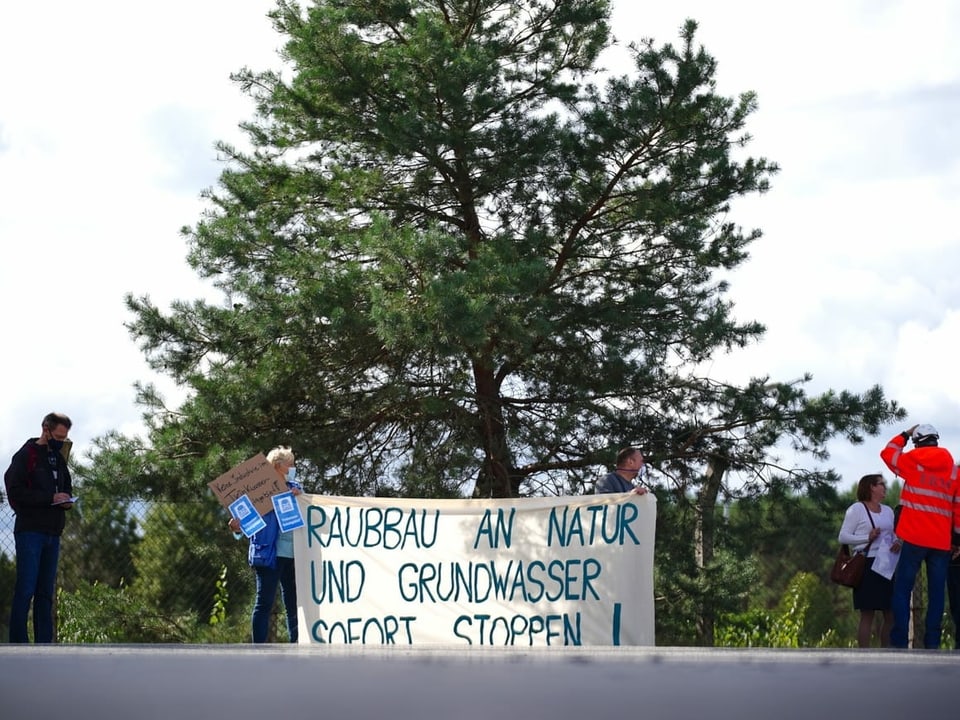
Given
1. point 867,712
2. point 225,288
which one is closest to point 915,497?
point 867,712

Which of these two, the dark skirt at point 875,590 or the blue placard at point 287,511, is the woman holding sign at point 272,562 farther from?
the dark skirt at point 875,590

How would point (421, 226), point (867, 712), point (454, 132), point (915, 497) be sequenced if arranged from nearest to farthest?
point (867, 712)
point (915, 497)
point (454, 132)
point (421, 226)

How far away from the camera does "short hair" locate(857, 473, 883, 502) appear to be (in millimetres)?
10266

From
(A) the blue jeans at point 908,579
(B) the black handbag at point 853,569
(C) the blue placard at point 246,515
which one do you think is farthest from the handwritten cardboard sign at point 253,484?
(A) the blue jeans at point 908,579

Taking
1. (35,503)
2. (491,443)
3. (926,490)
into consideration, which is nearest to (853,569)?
(926,490)

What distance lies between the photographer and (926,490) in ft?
31.5

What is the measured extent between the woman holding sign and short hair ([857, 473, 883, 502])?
448 centimetres

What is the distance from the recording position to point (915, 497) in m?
9.60

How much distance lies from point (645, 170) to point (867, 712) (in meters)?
10.3

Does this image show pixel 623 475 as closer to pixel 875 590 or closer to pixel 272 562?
pixel 875 590

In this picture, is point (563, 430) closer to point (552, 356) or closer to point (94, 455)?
point (552, 356)

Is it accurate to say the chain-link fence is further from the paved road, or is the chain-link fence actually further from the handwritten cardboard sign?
the paved road

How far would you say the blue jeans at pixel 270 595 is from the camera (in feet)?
31.4

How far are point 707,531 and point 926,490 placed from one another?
5060 millimetres
